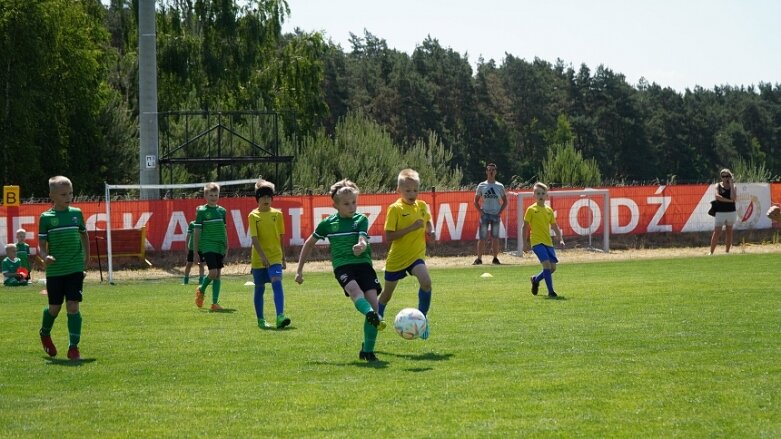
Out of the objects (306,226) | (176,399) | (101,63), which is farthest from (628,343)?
(101,63)

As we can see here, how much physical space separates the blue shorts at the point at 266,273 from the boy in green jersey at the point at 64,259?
3255 mm

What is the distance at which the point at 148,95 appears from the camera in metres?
36.2

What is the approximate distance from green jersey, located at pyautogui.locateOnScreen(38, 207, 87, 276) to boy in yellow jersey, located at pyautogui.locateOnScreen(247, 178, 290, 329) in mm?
3101

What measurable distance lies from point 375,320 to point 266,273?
4476 millimetres

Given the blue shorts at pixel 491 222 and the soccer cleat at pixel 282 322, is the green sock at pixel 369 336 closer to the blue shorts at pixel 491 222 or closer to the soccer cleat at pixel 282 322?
the soccer cleat at pixel 282 322

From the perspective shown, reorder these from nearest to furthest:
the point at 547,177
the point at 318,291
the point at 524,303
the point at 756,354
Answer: the point at 756,354 < the point at 524,303 < the point at 318,291 < the point at 547,177

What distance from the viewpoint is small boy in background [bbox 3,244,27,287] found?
25.5 meters

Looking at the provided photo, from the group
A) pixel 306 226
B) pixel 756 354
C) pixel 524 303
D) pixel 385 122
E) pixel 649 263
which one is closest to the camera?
pixel 756 354

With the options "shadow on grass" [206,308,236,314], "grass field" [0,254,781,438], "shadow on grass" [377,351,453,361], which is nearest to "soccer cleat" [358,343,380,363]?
"grass field" [0,254,781,438]

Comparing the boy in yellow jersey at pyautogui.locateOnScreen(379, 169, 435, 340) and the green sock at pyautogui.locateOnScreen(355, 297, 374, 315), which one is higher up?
the boy in yellow jersey at pyautogui.locateOnScreen(379, 169, 435, 340)

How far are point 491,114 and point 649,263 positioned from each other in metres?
80.0

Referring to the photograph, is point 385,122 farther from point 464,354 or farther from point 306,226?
point 464,354

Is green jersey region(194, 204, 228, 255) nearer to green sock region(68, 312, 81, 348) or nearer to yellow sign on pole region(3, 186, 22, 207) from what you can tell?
green sock region(68, 312, 81, 348)

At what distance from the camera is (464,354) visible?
11297 mm
